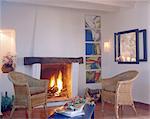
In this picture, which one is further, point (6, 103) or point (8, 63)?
point (8, 63)

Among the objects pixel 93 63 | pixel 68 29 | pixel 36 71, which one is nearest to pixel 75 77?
pixel 93 63

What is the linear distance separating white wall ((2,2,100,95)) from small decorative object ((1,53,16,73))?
0.12 m

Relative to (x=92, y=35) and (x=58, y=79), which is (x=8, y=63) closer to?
(x=58, y=79)

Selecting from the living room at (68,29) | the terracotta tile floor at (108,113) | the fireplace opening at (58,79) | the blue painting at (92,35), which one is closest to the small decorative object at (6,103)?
the terracotta tile floor at (108,113)

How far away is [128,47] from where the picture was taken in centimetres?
633

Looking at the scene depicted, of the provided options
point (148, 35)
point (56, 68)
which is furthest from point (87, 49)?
point (148, 35)

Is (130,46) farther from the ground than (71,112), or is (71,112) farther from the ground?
(130,46)

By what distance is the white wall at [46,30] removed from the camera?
5949 millimetres

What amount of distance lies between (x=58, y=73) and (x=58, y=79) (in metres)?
0.16

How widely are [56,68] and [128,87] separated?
220 centimetres

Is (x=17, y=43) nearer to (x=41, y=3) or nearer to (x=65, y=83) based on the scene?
(x=41, y=3)

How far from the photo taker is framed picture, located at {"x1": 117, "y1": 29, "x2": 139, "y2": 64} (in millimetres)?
6055

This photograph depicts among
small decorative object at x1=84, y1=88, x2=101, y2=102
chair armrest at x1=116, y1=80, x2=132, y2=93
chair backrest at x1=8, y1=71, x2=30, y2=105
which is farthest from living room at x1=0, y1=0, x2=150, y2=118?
chair backrest at x1=8, y1=71, x2=30, y2=105

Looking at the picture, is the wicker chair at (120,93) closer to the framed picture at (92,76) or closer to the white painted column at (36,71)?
the white painted column at (36,71)
